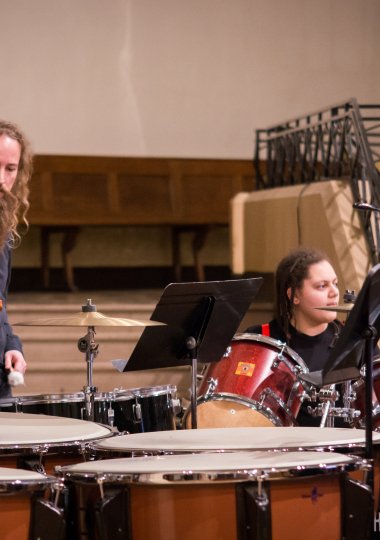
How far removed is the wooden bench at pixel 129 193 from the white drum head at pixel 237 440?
707cm

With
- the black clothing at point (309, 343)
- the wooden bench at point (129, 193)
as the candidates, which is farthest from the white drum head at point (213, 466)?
the wooden bench at point (129, 193)

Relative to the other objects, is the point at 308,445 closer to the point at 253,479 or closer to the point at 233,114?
the point at 253,479

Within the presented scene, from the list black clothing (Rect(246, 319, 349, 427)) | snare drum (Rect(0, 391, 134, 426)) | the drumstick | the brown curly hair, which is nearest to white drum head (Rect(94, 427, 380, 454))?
the drumstick

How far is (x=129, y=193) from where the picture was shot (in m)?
10.3

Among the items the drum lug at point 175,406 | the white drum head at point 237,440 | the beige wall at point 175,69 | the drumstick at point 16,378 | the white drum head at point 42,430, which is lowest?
the drum lug at point 175,406

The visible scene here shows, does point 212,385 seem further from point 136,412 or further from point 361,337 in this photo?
point 361,337

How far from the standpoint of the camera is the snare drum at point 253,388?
3.92m

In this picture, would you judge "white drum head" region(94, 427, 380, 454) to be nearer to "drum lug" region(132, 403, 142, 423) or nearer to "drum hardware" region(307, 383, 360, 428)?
"drum hardware" region(307, 383, 360, 428)

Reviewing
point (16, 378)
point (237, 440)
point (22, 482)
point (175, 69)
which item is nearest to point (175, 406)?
point (16, 378)

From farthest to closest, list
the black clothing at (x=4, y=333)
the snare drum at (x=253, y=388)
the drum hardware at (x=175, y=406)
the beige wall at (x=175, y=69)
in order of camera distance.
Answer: the beige wall at (x=175, y=69)
the drum hardware at (x=175, y=406)
the snare drum at (x=253, y=388)
the black clothing at (x=4, y=333)

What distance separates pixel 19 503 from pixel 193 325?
130 cm

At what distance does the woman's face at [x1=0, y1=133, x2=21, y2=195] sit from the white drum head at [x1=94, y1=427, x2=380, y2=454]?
3.26 ft

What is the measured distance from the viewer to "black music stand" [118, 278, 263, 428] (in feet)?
11.5

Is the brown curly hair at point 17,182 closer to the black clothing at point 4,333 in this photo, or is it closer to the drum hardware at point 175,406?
the black clothing at point 4,333
